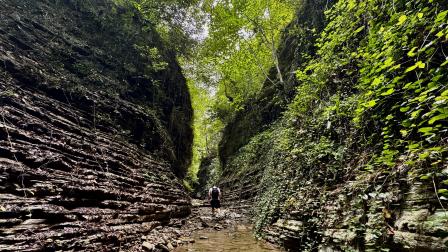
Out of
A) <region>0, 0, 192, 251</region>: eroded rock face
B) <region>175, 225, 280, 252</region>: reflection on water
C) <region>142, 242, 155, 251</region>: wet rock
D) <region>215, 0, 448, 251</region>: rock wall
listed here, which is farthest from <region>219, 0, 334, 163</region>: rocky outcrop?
<region>142, 242, 155, 251</region>: wet rock

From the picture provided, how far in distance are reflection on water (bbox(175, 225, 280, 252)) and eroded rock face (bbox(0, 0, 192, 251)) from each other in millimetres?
1735

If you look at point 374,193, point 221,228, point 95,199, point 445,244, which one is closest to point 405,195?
point 374,193

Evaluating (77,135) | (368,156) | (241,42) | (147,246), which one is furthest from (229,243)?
(241,42)

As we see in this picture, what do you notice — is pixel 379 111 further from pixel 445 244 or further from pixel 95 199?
pixel 95 199

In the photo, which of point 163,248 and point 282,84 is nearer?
point 163,248

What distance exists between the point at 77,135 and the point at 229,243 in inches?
259

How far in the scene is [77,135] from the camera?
29.2 feet

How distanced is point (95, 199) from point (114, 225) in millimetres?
957

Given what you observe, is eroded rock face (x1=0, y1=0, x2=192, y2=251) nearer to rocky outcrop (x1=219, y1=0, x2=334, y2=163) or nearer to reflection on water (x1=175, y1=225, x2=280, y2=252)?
reflection on water (x1=175, y1=225, x2=280, y2=252)

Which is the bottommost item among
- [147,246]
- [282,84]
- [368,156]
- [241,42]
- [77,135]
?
[147,246]

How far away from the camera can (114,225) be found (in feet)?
22.5

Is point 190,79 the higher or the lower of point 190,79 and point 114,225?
the higher

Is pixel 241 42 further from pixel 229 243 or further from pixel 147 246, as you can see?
pixel 147 246

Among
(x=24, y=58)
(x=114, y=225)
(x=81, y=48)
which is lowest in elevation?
(x=114, y=225)
